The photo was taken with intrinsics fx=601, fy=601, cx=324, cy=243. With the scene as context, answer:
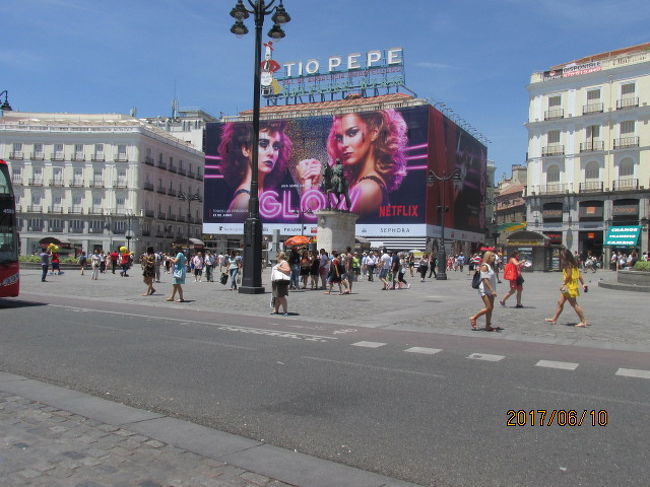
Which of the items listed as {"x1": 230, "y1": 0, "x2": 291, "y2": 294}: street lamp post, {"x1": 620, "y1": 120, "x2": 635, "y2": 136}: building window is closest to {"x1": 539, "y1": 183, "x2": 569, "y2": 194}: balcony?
{"x1": 620, "y1": 120, "x2": 635, "y2": 136}: building window

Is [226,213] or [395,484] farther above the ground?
[226,213]

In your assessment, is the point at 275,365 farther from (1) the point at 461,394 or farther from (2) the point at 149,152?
(2) the point at 149,152

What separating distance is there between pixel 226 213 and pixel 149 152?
13.0m

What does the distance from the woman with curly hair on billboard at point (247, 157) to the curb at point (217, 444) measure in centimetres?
6226

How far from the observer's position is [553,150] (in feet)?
189

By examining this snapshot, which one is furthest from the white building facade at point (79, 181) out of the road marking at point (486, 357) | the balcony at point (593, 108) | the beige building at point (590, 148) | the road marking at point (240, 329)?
the road marking at point (486, 357)

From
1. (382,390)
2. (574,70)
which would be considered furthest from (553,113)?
(382,390)

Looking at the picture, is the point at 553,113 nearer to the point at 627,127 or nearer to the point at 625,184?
the point at 627,127

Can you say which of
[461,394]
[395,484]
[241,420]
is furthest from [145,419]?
[461,394]

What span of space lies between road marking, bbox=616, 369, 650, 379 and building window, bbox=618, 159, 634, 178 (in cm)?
5223

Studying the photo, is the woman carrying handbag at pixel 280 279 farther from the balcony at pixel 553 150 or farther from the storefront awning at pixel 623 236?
the balcony at pixel 553 150

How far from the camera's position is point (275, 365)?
26.3 feet

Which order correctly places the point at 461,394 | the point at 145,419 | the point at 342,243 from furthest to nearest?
the point at 342,243 < the point at 461,394 < the point at 145,419
